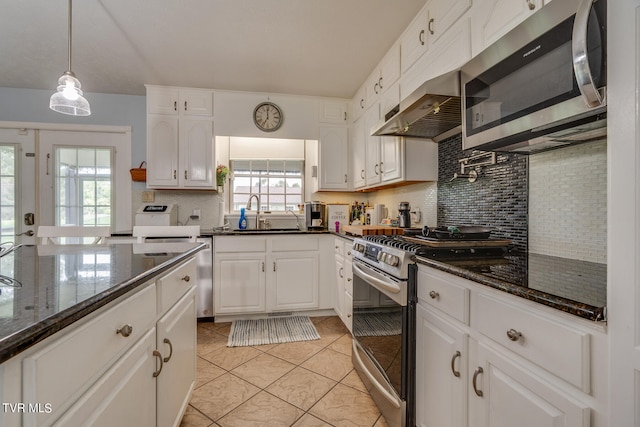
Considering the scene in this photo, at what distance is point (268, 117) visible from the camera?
3215 mm

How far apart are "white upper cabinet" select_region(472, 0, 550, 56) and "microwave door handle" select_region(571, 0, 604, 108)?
47 centimetres

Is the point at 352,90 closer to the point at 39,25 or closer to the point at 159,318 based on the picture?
the point at 39,25

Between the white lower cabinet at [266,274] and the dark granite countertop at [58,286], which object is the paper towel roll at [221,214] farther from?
the dark granite countertop at [58,286]

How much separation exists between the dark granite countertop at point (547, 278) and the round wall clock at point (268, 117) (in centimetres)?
242

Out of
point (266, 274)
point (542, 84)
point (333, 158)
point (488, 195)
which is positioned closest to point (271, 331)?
point (266, 274)

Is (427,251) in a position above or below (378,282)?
above

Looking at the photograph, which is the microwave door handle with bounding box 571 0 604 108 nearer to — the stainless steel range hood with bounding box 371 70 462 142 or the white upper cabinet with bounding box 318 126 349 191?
the stainless steel range hood with bounding box 371 70 462 142

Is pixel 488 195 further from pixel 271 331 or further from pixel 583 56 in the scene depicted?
pixel 271 331

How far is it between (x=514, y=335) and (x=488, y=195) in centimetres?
110

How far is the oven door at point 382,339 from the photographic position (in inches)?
53.9

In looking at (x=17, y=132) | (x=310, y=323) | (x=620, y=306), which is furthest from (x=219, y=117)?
(x=620, y=306)

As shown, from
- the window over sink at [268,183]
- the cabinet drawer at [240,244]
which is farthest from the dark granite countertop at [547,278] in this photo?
the window over sink at [268,183]

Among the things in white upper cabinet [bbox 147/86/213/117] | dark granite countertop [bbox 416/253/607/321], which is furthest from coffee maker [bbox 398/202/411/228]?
white upper cabinet [bbox 147/86/213/117]

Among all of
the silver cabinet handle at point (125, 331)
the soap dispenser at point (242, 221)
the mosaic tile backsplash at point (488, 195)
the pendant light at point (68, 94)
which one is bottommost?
the silver cabinet handle at point (125, 331)
